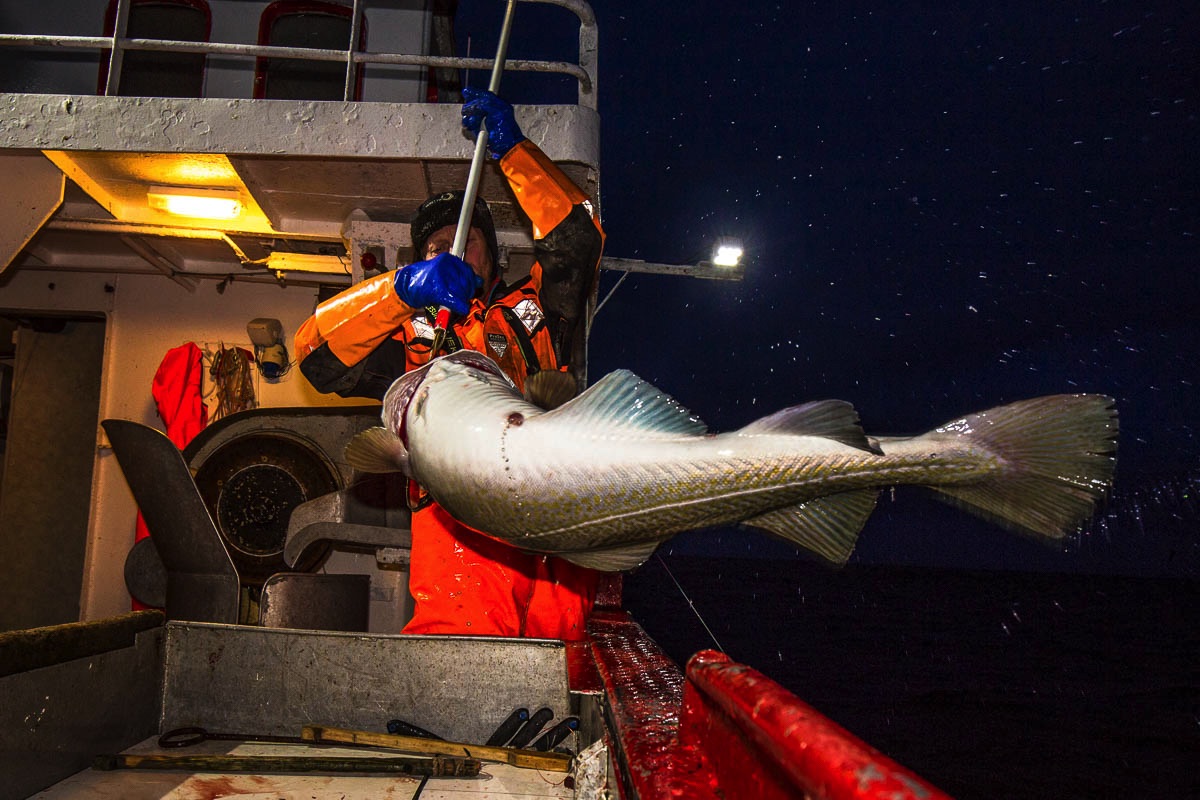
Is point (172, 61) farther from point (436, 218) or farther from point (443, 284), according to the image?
point (443, 284)

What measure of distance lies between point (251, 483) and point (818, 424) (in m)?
5.75

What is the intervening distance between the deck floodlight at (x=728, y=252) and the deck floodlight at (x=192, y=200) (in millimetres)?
6429

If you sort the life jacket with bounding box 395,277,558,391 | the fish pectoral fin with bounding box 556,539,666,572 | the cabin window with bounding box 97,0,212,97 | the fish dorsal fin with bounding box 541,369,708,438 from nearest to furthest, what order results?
1. the fish dorsal fin with bounding box 541,369,708,438
2. the fish pectoral fin with bounding box 556,539,666,572
3. the life jacket with bounding box 395,277,558,391
4. the cabin window with bounding box 97,0,212,97

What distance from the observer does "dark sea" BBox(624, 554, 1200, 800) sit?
71.9 feet

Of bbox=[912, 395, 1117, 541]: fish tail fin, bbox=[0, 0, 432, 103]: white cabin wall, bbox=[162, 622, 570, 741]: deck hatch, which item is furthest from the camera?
bbox=[0, 0, 432, 103]: white cabin wall

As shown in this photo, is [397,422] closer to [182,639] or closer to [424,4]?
[182,639]

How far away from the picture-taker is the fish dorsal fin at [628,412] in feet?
6.39

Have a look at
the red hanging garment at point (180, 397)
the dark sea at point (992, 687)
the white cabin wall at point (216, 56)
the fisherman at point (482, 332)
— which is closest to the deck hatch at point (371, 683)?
the fisherman at point (482, 332)

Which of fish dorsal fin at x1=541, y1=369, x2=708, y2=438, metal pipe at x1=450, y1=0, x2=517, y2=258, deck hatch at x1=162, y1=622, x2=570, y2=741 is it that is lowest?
deck hatch at x1=162, y1=622, x2=570, y2=741

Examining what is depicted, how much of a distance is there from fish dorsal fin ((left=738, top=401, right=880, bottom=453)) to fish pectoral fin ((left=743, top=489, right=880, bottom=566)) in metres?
0.18

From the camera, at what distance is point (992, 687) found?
35.8m

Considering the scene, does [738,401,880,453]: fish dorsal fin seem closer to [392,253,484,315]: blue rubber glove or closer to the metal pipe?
[392,253,484,315]: blue rubber glove

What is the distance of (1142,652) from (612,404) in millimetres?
62870

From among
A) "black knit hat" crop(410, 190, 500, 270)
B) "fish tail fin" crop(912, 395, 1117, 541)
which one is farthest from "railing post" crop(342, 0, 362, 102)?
"fish tail fin" crop(912, 395, 1117, 541)
